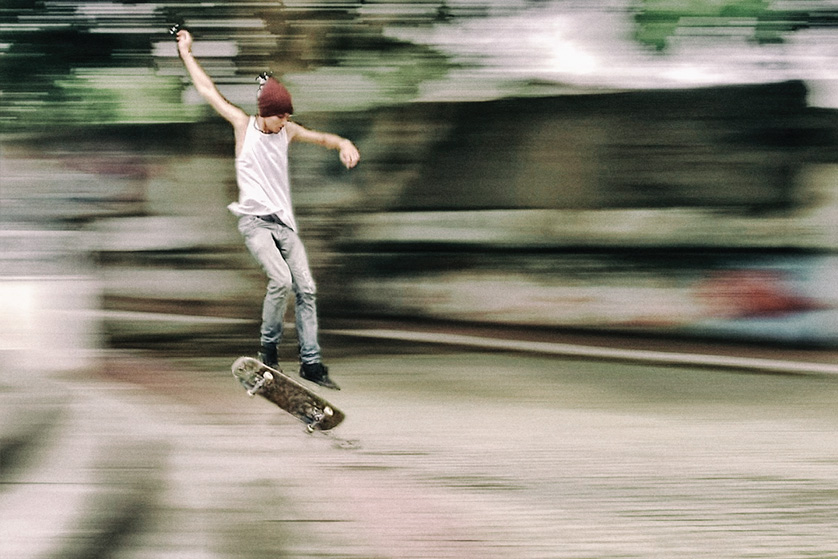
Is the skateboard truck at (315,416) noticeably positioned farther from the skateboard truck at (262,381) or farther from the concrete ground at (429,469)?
the skateboard truck at (262,381)

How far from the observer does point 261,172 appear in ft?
18.3

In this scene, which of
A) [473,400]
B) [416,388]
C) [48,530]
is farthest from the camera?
[416,388]

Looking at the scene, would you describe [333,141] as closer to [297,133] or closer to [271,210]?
→ [297,133]

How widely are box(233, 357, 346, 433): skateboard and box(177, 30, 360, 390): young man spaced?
626mm

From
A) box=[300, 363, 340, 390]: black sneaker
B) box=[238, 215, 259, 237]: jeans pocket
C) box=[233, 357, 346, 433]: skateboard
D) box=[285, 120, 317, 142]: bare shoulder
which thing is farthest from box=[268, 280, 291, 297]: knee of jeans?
box=[285, 120, 317, 142]: bare shoulder

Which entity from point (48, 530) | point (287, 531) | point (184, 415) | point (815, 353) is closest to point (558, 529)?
point (287, 531)

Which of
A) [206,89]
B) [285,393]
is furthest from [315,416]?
[206,89]

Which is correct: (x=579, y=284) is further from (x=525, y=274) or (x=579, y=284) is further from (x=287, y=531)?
(x=287, y=531)

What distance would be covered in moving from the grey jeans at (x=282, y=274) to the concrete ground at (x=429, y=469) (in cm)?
57

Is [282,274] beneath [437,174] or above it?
beneath

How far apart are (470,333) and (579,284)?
1.22 meters

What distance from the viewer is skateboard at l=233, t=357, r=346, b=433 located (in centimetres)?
495

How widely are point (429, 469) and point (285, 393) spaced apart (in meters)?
0.90

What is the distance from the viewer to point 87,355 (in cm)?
769
